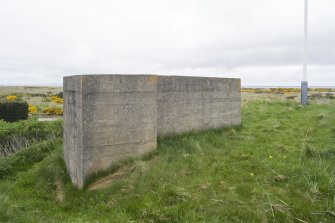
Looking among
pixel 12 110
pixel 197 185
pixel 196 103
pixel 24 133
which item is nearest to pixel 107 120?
pixel 197 185

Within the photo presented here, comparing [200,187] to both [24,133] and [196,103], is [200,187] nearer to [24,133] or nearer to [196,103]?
[196,103]

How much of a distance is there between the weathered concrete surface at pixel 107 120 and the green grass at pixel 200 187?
1.33 feet

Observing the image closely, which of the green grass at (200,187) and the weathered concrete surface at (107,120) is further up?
the weathered concrete surface at (107,120)

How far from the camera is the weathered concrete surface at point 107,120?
6.38m

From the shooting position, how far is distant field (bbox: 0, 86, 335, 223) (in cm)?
497

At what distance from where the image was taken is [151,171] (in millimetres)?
6109

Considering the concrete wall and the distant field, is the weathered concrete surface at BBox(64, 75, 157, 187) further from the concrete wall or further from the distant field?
the distant field

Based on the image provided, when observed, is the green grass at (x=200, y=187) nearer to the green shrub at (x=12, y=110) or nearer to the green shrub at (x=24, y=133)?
the green shrub at (x=24, y=133)

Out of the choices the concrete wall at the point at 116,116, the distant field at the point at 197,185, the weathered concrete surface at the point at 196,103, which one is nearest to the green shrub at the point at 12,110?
the distant field at the point at 197,185

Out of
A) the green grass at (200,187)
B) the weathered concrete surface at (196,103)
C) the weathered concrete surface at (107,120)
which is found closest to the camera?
the green grass at (200,187)

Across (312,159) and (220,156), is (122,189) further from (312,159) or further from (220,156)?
(312,159)

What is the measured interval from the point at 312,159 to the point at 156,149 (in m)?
2.85

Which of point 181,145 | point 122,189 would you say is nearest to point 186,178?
point 122,189

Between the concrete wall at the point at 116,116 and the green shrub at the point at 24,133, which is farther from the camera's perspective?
the green shrub at the point at 24,133
